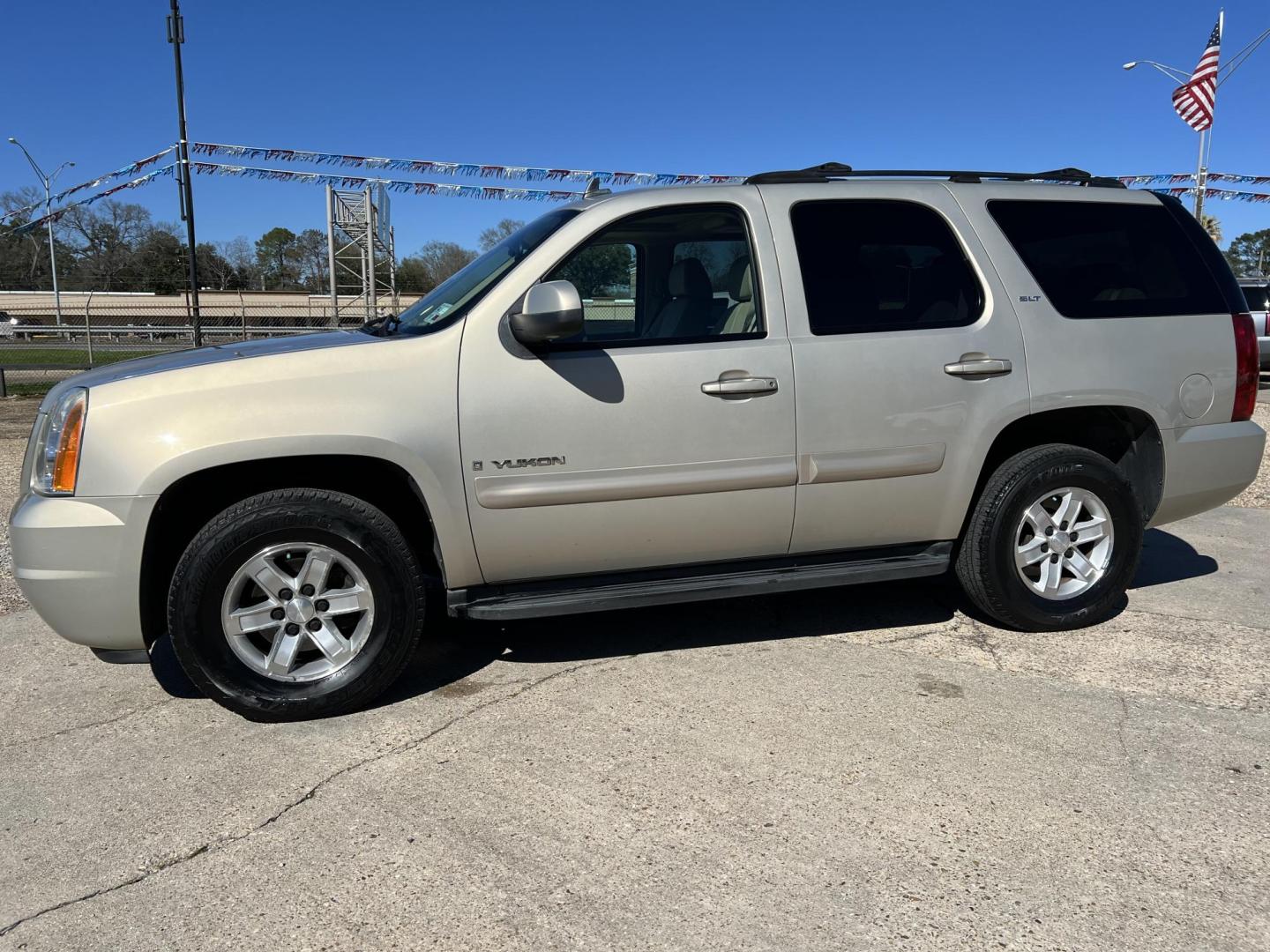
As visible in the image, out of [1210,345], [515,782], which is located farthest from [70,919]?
[1210,345]

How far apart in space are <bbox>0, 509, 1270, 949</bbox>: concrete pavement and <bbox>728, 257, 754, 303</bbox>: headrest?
1.51m

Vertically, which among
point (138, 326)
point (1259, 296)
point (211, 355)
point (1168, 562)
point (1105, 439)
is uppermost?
point (1259, 296)

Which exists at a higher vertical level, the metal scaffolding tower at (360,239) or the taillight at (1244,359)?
the metal scaffolding tower at (360,239)

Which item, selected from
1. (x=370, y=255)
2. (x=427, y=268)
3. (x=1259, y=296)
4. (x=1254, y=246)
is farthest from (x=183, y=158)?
(x=1254, y=246)

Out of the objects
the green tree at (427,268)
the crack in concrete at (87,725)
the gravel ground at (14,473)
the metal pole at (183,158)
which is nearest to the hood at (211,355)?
the crack in concrete at (87,725)

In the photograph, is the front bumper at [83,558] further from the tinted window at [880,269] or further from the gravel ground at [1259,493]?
the gravel ground at [1259,493]

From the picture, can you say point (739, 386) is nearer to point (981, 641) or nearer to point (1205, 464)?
point (981, 641)

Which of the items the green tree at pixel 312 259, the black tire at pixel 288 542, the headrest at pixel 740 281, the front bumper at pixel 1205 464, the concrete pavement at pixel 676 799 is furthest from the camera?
the green tree at pixel 312 259

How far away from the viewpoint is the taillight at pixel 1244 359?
165 inches

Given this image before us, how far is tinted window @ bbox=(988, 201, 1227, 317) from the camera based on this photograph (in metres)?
4.04

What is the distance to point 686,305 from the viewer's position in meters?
3.76

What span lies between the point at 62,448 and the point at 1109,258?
171 inches

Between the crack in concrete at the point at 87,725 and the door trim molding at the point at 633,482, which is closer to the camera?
the crack in concrete at the point at 87,725

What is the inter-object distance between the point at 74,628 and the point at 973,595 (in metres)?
3.57
